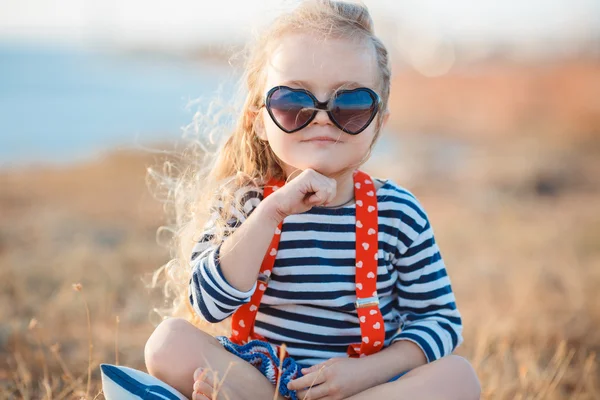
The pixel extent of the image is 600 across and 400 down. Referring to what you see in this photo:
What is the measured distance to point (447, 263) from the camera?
4.94 metres

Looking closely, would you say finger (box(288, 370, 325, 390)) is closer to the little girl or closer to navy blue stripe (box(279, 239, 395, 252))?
the little girl

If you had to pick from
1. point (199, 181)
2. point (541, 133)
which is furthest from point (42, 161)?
point (541, 133)

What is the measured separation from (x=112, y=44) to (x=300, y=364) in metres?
40.3

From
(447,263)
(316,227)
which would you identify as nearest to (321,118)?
(316,227)

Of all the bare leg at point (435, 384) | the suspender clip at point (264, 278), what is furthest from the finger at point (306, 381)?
the suspender clip at point (264, 278)

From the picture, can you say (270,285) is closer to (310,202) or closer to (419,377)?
(310,202)

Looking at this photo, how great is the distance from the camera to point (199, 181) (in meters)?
2.42

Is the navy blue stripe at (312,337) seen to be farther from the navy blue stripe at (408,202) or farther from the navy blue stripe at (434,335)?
the navy blue stripe at (408,202)

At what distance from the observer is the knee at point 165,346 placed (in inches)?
78.0

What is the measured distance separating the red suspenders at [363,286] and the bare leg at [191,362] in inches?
7.0

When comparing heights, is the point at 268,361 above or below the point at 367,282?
below

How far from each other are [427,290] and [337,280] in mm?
304

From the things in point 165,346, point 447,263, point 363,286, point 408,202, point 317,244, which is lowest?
point 447,263

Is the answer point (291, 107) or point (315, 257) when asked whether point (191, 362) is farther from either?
point (291, 107)
